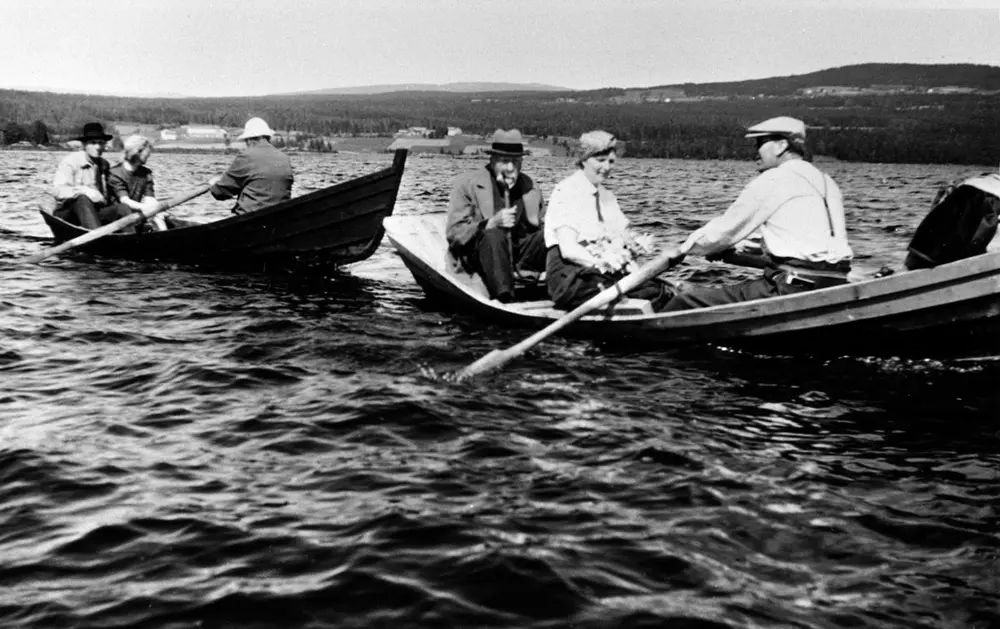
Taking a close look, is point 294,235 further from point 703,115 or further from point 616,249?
point 703,115

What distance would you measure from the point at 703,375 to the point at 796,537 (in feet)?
10.4

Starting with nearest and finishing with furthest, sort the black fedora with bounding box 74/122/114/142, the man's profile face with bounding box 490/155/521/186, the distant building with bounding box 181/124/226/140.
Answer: the man's profile face with bounding box 490/155/521/186 → the black fedora with bounding box 74/122/114/142 → the distant building with bounding box 181/124/226/140

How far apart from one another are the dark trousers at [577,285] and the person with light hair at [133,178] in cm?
669

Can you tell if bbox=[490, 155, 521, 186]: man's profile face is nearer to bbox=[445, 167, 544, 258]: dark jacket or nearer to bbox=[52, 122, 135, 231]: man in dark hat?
bbox=[445, 167, 544, 258]: dark jacket

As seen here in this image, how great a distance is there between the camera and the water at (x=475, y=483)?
4.36 m

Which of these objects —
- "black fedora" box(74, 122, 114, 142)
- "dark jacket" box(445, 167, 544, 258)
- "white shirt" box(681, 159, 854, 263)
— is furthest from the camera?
"black fedora" box(74, 122, 114, 142)

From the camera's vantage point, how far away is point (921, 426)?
675 cm

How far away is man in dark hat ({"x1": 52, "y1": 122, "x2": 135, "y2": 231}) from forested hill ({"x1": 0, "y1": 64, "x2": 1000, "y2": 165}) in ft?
237

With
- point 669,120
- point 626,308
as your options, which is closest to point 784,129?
point 626,308

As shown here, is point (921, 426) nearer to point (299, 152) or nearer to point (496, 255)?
point (496, 255)

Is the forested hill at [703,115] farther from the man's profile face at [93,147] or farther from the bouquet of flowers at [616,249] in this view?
the bouquet of flowers at [616,249]

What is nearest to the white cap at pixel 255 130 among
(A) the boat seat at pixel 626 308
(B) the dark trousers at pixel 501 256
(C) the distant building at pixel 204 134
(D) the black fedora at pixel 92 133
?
(D) the black fedora at pixel 92 133

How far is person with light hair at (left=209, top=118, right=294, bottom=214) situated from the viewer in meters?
12.6

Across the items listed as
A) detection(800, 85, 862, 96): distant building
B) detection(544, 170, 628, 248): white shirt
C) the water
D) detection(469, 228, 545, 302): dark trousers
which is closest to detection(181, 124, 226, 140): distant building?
detection(469, 228, 545, 302): dark trousers
